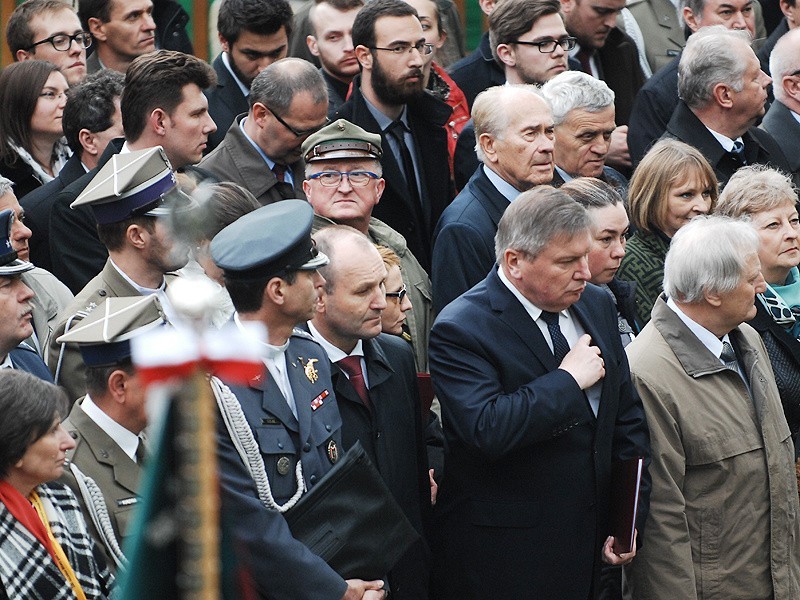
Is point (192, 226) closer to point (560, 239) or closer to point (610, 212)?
point (560, 239)

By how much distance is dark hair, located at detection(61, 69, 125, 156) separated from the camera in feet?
21.6

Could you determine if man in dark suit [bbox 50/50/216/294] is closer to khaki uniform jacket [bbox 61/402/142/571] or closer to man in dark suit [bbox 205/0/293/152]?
man in dark suit [bbox 205/0/293/152]

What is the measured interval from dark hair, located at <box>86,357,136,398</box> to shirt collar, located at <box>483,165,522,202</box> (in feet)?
7.61

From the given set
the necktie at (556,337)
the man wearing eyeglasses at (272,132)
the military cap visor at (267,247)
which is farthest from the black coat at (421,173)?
the military cap visor at (267,247)

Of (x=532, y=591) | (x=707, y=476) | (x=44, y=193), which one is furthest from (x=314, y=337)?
(x=44, y=193)

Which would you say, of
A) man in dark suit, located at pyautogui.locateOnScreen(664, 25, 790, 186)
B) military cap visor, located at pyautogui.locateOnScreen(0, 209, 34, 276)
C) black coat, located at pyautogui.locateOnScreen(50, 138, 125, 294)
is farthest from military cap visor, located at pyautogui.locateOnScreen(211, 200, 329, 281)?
man in dark suit, located at pyautogui.locateOnScreen(664, 25, 790, 186)

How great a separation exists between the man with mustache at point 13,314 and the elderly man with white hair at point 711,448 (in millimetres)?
2250

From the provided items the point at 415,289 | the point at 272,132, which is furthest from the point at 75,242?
the point at 415,289

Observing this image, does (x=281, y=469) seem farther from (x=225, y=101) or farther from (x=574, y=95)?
(x=225, y=101)

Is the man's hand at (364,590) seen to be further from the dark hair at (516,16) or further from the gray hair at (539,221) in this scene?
the dark hair at (516,16)

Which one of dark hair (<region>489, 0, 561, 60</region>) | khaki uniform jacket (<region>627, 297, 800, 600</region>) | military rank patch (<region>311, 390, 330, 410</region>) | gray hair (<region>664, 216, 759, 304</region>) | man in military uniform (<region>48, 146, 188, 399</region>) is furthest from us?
dark hair (<region>489, 0, 561, 60</region>)

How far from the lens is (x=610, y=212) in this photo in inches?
234

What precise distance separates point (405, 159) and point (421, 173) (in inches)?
4.6

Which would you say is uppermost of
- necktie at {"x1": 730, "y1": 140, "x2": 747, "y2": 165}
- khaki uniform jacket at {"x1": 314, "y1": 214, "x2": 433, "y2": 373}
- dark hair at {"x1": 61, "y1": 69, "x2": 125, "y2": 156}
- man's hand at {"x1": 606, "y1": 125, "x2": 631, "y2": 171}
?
dark hair at {"x1": 61, "y1": 69, "x2": 125, "y2": 156}
